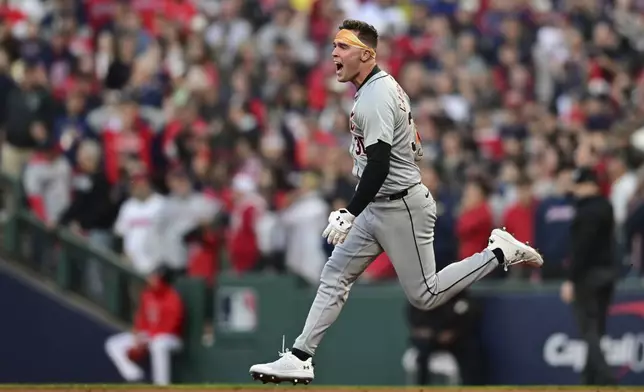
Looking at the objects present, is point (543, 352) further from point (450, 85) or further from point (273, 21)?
point (273, 21)

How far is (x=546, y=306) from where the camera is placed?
13.8m

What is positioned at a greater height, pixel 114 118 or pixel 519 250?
pixel 114 118

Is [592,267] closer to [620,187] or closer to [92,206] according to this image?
[620,187]

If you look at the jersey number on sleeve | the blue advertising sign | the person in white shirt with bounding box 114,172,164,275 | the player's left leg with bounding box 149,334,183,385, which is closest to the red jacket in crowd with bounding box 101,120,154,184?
the person in white shirt with bounding box 114,172,164,275

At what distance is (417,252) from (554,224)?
510 cm

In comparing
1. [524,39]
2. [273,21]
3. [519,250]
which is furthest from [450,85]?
[519,250]

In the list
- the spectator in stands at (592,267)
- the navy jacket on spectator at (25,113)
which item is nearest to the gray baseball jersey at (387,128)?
the spectator in stands at (592,267)

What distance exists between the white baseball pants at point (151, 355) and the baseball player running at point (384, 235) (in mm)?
6463

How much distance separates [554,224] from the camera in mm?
13570

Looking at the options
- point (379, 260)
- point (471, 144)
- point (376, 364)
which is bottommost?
point (376, 364)

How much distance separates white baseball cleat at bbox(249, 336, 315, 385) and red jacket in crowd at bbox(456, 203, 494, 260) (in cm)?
480

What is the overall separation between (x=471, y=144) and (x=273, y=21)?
489cm

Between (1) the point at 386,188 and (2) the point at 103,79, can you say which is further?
(2) the point at 103,79

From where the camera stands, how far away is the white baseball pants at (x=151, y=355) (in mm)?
15031
